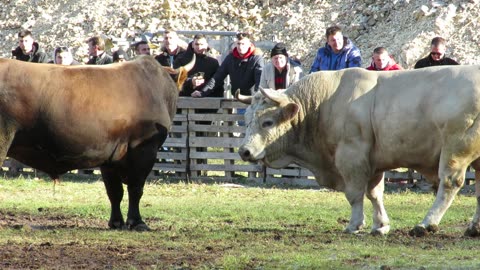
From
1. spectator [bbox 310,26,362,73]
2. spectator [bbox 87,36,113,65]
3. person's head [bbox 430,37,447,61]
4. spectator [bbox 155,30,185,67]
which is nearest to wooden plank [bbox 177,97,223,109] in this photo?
spectator [bbox 155,30,185,67]

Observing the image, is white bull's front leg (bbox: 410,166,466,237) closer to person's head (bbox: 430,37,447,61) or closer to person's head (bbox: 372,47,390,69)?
person's head (bbox: 372,47,390,69)

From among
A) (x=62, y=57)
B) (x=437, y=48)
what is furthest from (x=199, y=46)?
(x=437, y=48)

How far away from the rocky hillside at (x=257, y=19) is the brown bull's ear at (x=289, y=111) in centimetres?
1605

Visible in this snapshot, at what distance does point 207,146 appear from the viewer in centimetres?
1867

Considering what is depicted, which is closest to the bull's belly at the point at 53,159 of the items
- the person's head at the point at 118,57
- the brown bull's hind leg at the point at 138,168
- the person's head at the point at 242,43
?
the brown bull's hind leg at the point at 138,168

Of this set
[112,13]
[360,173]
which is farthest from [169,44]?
[112,13]

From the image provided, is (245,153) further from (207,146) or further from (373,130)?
(207,146)

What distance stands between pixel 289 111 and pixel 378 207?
1494mm

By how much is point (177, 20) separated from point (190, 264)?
930 inches

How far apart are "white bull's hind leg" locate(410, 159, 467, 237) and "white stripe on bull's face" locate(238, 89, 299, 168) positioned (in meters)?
1.90

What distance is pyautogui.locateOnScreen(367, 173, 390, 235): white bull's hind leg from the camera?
12.2 m

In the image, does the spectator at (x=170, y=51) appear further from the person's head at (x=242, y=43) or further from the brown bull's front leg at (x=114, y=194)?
the brown bull's front leg at (x=114, y=194)

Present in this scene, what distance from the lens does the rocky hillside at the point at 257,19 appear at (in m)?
28.8

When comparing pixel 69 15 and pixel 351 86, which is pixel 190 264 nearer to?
pixel 351 86
